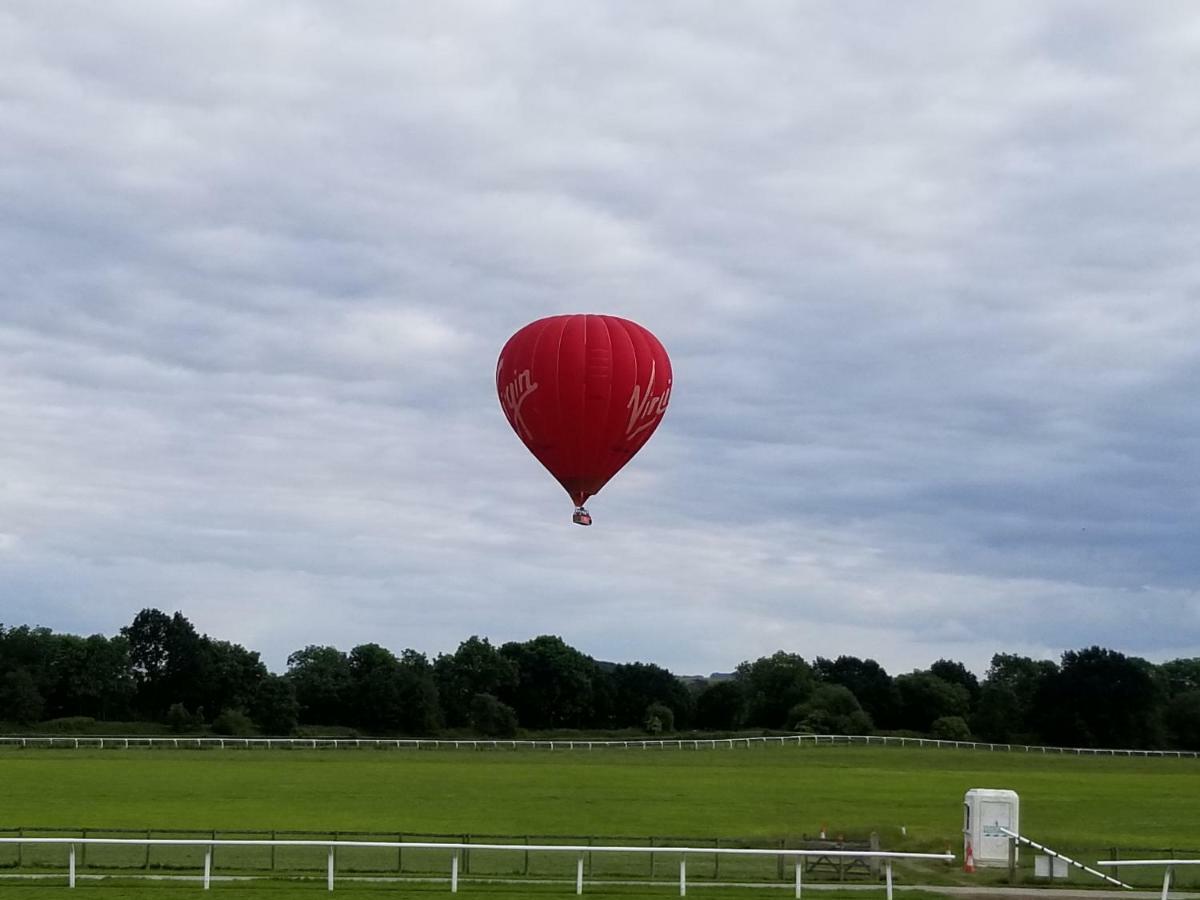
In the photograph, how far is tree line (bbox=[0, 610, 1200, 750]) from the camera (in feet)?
424

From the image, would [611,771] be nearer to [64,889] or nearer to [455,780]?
[455,780]

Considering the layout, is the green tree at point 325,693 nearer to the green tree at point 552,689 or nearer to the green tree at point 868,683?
the green tree at point 552,689

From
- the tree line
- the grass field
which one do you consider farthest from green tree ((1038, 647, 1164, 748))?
the grass field

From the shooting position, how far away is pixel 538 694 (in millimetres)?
160000

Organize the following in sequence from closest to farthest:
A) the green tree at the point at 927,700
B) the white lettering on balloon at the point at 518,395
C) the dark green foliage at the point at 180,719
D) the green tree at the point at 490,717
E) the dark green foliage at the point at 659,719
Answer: the white lettering on balloon at the point at 518,395 < the dark green foliage at the point at 180,719 < the dark green foliage at the point at 659,719 < the green tree at the point at 490,717 < the green tree at the point at 927,700

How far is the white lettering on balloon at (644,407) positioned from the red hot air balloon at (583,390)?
0.03 m

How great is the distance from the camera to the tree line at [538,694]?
424ft

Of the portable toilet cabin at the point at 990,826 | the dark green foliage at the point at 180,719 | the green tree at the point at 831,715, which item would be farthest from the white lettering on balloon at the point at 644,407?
the dark green foliage at the point at 180,719

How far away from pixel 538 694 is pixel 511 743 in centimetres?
5248

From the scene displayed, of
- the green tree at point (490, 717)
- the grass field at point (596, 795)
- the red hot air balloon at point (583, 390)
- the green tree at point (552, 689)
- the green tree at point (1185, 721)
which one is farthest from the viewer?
the green tree at point (552, 689)

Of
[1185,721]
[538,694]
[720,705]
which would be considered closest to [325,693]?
[538,694]

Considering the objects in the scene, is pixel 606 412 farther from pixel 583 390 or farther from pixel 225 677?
pixel 225 677

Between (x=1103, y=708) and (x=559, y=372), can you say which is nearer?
(x=559, y=372)

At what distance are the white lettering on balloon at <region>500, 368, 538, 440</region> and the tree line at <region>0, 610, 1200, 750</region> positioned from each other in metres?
87.5
